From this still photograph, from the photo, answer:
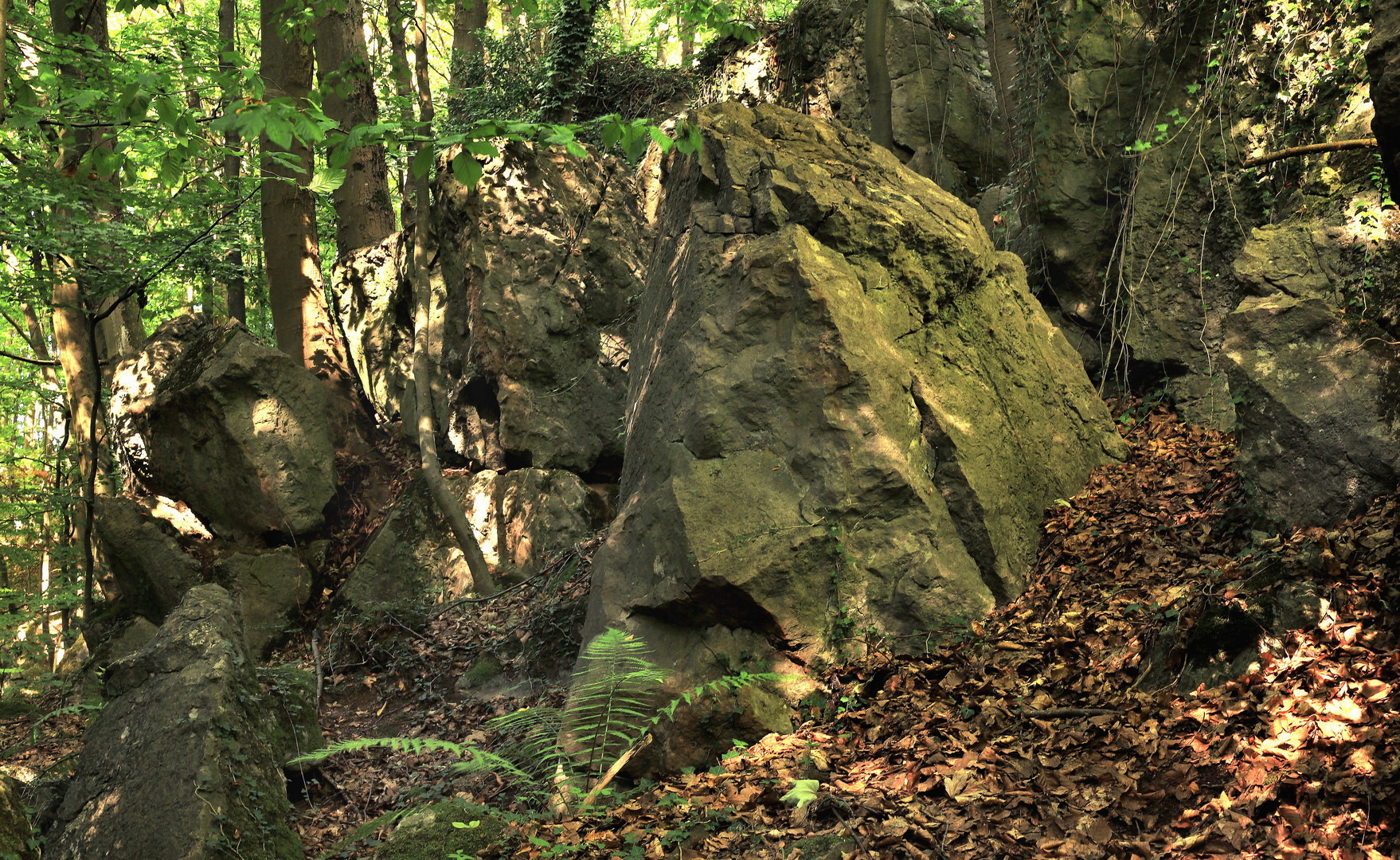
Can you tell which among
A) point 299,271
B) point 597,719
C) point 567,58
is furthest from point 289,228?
point 597,719

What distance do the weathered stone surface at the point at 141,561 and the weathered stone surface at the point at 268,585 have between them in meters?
0.52

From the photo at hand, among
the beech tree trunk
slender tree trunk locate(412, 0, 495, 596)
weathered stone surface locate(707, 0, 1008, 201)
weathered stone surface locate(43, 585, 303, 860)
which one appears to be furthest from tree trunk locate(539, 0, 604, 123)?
weathered stone surface locate(43, 585, 303, 860)

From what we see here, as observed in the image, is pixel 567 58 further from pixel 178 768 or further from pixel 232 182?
pixel 178 768

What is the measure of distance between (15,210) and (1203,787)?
11.9 m

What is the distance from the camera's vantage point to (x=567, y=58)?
44.4 ft

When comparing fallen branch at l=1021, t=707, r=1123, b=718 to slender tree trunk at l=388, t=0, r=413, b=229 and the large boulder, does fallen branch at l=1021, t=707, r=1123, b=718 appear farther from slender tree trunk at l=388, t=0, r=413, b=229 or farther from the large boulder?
slender tree trunk at l=388, t=0, r=413, b=229

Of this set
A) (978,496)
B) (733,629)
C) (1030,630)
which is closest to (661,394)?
(733,629)

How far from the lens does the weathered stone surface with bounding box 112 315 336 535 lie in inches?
400

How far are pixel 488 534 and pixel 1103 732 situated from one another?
24.8 ft

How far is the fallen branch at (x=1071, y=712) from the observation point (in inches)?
145

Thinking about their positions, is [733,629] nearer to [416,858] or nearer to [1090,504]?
[416,858]

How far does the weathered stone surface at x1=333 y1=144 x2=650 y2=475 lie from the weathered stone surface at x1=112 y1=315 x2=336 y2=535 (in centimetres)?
177

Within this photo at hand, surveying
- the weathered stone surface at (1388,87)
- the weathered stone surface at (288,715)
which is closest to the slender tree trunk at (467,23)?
the weathered stone surface at (288,715)

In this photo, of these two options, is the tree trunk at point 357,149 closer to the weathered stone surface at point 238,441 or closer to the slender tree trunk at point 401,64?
the slender tree trunk at point 401,64
